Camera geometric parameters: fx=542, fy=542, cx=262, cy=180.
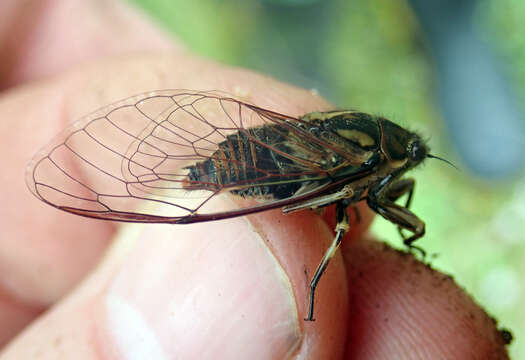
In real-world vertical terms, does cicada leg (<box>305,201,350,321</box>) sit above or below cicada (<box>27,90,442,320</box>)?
below

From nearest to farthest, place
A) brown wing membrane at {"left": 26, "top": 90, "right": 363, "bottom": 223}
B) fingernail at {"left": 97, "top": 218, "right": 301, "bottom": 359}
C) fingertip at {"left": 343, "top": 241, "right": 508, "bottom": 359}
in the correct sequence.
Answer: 1. fingernail at {"left": 97, "top": 218, "right": 301, "bottom": 359}
2. brown wing membrane at {"left": 26, "top": 90, "right": 363, "bottom": 223}
3. fingertip at {"left": 343, "top": 241, "right": 508, "bottom": 359}

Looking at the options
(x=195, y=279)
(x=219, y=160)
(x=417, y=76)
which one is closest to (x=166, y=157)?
(x=219, y=160)

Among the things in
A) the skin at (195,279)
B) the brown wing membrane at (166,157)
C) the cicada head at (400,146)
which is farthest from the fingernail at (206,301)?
the cicada head at (400,146)

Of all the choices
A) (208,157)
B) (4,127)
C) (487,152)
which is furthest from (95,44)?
(487,152)

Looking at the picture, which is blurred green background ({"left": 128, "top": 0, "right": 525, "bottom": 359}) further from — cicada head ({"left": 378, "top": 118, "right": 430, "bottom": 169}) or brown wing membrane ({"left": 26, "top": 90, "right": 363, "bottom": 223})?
brown wing membrane ({"left": 26, "top": 90, "right": 363, "bottom": 223})

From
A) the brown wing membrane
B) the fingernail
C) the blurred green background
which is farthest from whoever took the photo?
the blurred green background

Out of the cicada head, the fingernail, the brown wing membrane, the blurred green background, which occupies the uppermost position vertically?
the blurred green background

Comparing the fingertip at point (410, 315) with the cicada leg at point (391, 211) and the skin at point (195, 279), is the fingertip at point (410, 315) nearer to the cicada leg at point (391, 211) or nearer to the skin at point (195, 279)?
the skin at point (195, 279)

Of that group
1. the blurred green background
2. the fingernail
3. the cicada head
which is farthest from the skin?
the blurred green background
